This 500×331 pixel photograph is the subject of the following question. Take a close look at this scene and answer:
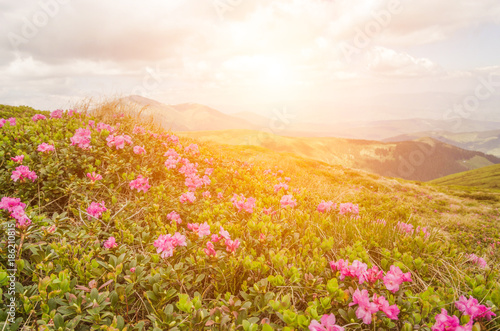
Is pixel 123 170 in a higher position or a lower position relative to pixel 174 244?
higher

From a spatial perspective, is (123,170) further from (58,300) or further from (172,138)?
(58,300)

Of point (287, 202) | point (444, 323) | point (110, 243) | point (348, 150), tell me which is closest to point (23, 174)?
point (110, 243)

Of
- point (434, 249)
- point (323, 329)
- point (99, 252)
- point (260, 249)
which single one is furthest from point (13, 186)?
point (434, 249)

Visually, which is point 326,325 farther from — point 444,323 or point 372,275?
point 444,323

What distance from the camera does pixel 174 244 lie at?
9.99 ft

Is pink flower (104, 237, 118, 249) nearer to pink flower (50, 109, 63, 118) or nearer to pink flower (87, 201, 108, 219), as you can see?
pink flower (87, 201, 108, 219)

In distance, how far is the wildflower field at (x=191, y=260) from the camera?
2.32 m

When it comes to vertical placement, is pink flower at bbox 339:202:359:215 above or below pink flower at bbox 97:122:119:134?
below

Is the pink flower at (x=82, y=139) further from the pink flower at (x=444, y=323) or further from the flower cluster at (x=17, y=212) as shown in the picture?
the pink flower at (x=444, y=323)

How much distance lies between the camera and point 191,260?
3027 millimetres

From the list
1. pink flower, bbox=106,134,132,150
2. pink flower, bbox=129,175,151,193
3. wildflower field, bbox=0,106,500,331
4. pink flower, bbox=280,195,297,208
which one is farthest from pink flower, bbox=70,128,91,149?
pink flower, bbox=280,195,297,208

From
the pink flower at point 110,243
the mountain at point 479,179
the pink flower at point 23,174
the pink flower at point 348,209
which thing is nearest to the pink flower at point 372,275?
the pink flower at point 348,209

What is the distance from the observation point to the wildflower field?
2.32 metres

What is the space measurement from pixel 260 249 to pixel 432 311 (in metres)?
2.01
